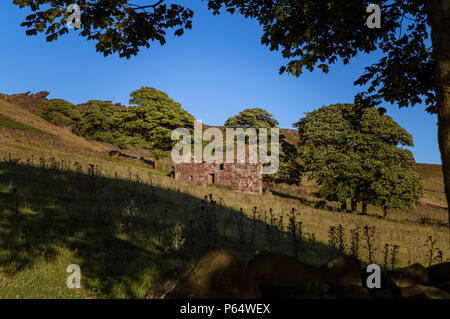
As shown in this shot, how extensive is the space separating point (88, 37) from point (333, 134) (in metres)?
23.3

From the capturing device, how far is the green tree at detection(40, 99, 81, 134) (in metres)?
64.2

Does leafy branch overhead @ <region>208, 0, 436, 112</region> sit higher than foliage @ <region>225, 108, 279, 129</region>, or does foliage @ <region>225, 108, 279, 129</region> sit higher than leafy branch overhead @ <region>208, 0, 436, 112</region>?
foliage @ <region>225, 108, 279, 129</region>

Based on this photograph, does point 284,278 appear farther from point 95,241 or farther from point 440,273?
point 95,241

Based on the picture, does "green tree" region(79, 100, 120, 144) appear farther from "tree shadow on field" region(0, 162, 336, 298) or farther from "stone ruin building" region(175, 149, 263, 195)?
"tree shadow on field" region(0, 162, 336, 298)

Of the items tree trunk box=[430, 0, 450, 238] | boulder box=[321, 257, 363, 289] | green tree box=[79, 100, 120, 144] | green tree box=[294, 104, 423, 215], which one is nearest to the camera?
boulder box=[321, 257, 363, 289]

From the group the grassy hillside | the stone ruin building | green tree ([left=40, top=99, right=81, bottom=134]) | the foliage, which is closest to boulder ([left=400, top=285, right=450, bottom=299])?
the grassy hillside

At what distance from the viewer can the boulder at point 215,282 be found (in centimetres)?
214

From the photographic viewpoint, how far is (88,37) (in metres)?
5.79

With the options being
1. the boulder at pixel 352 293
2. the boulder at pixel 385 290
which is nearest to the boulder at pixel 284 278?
the boulder at pixel 352 293

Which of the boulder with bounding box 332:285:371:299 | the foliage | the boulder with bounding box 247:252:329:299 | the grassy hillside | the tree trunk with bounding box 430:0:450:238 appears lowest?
the grassy hillside

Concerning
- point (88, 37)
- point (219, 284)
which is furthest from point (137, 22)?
point (219, 284)

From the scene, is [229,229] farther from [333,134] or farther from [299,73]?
[333,134]

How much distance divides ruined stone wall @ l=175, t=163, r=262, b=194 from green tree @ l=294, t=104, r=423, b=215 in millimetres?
5430

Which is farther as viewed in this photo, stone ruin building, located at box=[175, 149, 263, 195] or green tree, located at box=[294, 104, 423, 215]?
stone ruin building, located at box=[175, 149, 263, 195]
